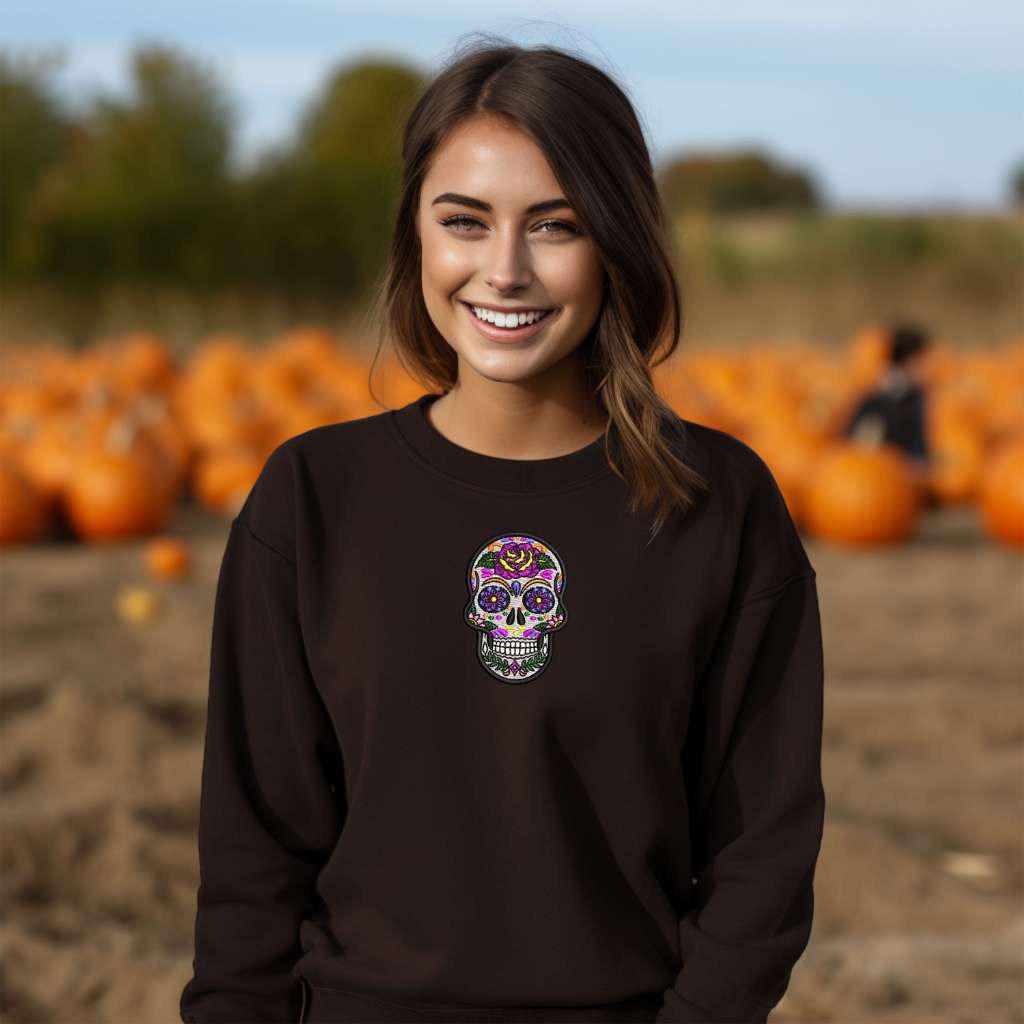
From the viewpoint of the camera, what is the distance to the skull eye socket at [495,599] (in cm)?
159

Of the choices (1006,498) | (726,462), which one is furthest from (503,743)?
(1006,498)

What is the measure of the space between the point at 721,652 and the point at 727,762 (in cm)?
13

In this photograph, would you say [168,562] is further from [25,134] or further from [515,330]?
[25,134]

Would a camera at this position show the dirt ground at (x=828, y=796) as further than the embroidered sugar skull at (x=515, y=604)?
Yes

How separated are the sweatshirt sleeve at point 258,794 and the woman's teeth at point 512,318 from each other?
29 centimetres

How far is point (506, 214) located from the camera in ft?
5.31

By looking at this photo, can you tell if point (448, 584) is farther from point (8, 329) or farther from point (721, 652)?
point (8, 329)

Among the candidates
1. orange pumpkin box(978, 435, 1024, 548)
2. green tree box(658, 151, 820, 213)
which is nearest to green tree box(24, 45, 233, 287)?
orange pumpkin box(978, 435, 1024, 548)

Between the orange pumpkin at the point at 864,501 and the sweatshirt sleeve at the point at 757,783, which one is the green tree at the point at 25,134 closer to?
the orange pumpkin at the point at 864,501

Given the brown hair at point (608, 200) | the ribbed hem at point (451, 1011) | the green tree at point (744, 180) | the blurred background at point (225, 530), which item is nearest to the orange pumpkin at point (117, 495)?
the blurred background at point (225, 530)

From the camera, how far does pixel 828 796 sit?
12.8 ft

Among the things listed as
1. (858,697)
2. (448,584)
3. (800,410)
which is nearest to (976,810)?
(858,697)

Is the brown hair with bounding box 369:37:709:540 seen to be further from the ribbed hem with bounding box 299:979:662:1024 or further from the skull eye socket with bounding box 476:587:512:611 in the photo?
the ribbed hem with bounding box 299:979:662:1024

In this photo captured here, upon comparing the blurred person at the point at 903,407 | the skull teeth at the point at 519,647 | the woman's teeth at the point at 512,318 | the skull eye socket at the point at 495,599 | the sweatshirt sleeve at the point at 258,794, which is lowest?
the blurred person at the point at 903,407
